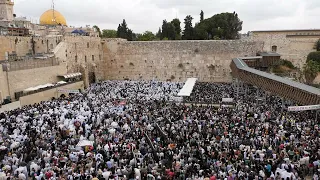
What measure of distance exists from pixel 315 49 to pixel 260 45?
18.0 feet

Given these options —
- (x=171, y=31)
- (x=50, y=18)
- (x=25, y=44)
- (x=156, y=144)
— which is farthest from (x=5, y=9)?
(x=156, y=144)

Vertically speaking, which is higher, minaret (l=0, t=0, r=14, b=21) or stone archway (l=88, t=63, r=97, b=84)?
minaret (l=0, t=0, r=14, b=21)

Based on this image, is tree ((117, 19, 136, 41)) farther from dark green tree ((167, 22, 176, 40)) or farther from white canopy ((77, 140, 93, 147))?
white canopy ((77, 140, 93, 147))

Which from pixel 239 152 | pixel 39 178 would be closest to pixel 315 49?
pixel 239 152

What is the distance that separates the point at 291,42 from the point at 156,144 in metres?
25.5

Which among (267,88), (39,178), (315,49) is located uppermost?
(315,49)

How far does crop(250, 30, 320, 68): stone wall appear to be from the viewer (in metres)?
31.5

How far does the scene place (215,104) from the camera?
21.5 meters

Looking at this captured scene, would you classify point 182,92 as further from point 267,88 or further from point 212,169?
point 212,169

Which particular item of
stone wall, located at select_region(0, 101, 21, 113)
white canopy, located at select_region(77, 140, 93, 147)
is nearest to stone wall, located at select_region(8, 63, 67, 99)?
stone wall, located at select_region(0, 101, 21, 113)

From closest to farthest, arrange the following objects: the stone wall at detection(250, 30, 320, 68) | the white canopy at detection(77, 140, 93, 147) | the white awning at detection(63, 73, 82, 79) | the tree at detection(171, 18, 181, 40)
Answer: the white canopy at detection(77, 140, 93, 147) < the white awning at detection(63, 73, 82, 79) < the stone wall at detection(250, 30, 320, 68) < the tree at detection(171, 18, 181, 40)

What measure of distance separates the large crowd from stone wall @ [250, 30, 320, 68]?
667 inches

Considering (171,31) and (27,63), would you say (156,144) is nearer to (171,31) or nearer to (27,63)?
(27,63)

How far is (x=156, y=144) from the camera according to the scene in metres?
12.3
